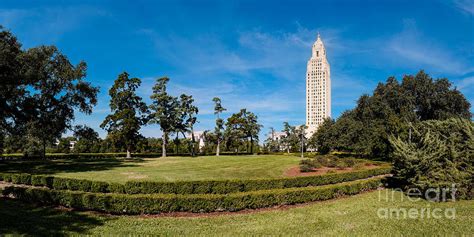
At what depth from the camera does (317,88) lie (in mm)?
171875

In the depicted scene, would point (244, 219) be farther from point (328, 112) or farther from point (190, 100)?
point (328, 112)

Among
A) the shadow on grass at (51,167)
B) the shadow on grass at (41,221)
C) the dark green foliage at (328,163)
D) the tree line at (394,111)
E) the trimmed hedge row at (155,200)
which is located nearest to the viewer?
the shadow on grass at (41,221)

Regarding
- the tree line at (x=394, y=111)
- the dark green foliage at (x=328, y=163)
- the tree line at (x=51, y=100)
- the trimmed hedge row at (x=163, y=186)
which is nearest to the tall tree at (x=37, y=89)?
the tree line at (x=51, y=100)

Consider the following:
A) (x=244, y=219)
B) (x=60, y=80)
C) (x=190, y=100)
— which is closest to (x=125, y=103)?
(x=190, y=100)

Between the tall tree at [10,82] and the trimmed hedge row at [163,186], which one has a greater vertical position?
the tall tree at [10,82]

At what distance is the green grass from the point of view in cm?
1062

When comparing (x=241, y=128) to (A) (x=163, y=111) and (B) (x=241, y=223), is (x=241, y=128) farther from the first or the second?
(B) (x=241, y=223)

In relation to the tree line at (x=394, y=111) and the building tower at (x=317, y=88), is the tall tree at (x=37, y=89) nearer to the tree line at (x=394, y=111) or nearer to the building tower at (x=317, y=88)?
the tree line at (x=394, y=111)

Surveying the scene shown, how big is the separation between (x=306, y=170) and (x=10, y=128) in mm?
31181

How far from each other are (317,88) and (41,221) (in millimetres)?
169656

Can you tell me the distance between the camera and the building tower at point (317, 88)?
169m

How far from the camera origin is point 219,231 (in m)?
11.0

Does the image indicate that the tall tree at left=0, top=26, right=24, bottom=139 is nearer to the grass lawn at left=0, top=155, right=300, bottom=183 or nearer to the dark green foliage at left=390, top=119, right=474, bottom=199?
the grass lawn at left=0, top=155, right=300, bottom=183

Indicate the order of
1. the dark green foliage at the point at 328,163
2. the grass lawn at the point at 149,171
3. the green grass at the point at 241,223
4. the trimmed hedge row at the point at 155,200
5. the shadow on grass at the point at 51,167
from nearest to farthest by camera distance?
1. the green grass at the point at 241,223
2. the trimmed hedge row at the point at 155,200
3. the grass lawn at the point at 149,171
4. the shadow on grass at the point at 51,167
5. the dark green foliage at the point at 328,163
